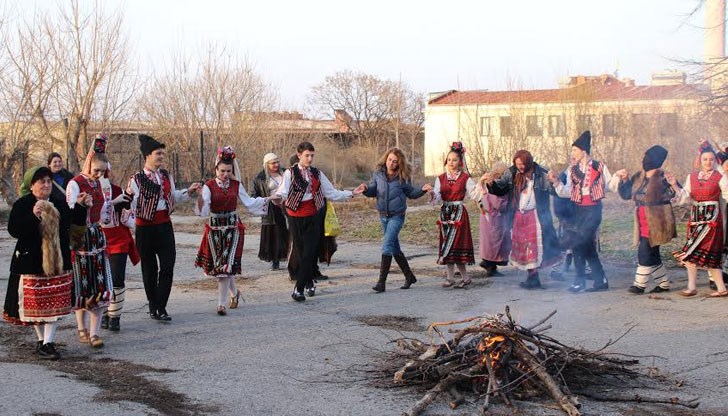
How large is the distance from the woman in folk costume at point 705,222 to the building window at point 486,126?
1466 centimetres

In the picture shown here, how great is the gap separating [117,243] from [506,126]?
17.5 metres

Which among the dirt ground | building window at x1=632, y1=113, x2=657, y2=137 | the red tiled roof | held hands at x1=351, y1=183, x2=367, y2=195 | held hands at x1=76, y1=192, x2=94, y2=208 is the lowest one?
the dirt ground

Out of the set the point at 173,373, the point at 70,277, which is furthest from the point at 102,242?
the point at 173,373

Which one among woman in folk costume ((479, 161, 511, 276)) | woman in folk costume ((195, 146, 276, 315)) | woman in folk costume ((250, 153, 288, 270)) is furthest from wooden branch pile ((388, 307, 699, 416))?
woman in folk costume ((250, 153, 288, 270))

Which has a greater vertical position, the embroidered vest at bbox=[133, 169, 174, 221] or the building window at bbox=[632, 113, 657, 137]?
the building window at bbox=[632, 113, 657, 137]

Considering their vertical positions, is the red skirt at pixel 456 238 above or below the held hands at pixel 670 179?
below

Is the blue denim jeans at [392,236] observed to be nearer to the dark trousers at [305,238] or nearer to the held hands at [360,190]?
the held hands at [360,190]

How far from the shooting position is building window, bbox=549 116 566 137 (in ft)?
78.4

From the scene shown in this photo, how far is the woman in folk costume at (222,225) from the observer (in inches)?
352

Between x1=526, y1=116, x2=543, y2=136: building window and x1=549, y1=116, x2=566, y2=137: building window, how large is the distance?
0.32 m

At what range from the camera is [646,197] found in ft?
32.6

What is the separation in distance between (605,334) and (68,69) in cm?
2039

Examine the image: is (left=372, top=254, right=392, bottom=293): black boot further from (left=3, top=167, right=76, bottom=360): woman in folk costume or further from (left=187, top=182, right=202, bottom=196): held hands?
(left=3, top=167, right=76, bottom=360): woman in folk costume

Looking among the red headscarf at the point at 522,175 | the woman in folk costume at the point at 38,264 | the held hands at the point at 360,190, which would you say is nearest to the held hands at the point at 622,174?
the red headscarf at the point at 522,175
